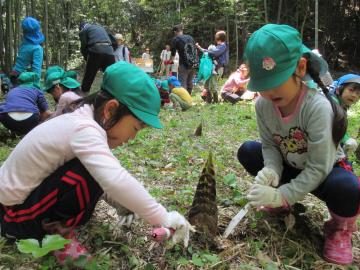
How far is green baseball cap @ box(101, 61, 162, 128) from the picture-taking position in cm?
172

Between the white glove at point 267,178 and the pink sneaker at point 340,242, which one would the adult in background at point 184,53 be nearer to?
the white glove at point 267,178

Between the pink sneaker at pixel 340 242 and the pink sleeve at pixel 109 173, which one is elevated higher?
the pink sleeve at pixel 109 173

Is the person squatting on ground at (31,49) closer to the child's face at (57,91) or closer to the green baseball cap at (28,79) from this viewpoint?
the green baseball cap at (28,79)

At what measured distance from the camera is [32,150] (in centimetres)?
173

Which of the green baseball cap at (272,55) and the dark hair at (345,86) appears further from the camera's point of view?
the dark hair at (345,86)

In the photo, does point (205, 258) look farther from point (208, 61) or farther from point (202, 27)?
point (202, 27)

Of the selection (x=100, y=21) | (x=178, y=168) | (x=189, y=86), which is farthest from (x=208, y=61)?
(x=100, y=21)

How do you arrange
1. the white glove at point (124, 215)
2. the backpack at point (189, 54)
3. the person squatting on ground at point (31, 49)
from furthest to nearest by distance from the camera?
the backpack at point (189, 54)
the person squatting on ground at point (31, 49)
the white glove at point (124, 215)

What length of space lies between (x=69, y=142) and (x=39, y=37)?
458cm

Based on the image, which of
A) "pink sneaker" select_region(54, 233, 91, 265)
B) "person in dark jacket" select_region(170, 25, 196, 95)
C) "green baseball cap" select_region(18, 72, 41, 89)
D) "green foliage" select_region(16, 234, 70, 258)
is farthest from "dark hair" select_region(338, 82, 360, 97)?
"person in dark jacket" select_region(170, 25, 196, 95)

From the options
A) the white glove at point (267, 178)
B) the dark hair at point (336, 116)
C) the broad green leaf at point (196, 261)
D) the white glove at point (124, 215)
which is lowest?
the broad green leaf at point (196, 261)

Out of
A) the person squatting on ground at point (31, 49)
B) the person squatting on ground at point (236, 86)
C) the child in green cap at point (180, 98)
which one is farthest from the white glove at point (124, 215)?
the person squatting on ground at point (236, 86)

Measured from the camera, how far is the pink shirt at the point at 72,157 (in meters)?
1.59

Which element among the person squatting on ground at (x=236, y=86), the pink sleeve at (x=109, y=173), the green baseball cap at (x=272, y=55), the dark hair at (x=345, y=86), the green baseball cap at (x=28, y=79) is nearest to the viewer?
the pink sleeve at (x=109, y=173)
